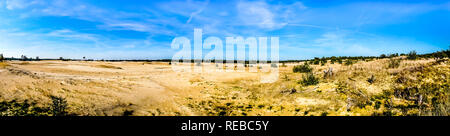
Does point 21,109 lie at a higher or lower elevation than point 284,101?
higher

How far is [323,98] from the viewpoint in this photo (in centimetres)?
699

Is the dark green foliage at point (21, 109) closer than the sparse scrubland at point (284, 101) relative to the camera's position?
Yes

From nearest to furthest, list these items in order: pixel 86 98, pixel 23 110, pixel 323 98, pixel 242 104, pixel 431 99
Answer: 1. pixel 23 110
2. pixel 431 99
3. pixel 86 98
4. pixel 323 98
5. pixel 242 104

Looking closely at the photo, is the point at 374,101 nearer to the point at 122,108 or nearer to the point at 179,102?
the point at 179,102

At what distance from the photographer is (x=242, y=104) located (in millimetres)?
7711

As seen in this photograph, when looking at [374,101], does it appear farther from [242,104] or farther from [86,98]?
[86,98]

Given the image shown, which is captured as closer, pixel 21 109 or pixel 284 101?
pixel 21 109

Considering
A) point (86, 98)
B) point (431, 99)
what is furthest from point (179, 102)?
point (431, 99)

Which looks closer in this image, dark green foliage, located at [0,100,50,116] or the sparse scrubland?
dark green foliage, located at [0,100,50,116]
